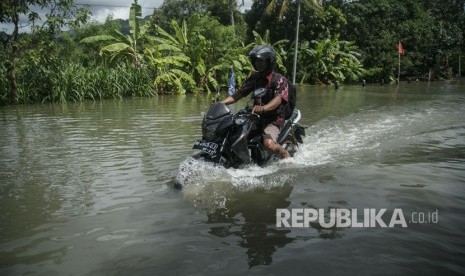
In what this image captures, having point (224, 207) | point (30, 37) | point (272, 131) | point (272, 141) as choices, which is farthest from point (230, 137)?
point (30, 37)

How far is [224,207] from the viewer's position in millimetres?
4805

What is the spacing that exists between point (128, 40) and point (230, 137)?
21.2 metres

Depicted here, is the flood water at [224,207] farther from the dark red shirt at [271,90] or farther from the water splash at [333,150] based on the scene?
the dark red shirt at [271,90]

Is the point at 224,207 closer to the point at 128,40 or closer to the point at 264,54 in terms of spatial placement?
the point at 264,54

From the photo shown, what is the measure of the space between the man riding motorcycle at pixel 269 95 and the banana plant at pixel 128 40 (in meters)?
19.2

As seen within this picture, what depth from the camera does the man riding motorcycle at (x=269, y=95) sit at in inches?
235

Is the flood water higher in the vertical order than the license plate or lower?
lower

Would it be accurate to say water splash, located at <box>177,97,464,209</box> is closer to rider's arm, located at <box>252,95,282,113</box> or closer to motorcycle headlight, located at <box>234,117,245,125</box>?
motorcycle headlight, located at <box>234,117,245,125</box>

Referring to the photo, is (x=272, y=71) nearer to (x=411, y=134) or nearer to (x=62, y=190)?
(x=62, y=190)

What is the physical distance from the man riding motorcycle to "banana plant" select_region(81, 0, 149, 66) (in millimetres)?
19163

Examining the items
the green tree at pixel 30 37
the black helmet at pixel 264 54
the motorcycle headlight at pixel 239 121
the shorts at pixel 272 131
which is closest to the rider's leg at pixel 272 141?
the shorts at pixel 272 131

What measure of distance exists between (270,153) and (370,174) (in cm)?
151

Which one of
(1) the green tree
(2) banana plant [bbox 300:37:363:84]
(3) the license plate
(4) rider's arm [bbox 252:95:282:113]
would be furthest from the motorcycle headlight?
(2) banana plant [bbox 300:37:363:84]

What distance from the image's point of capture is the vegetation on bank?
18406mm
